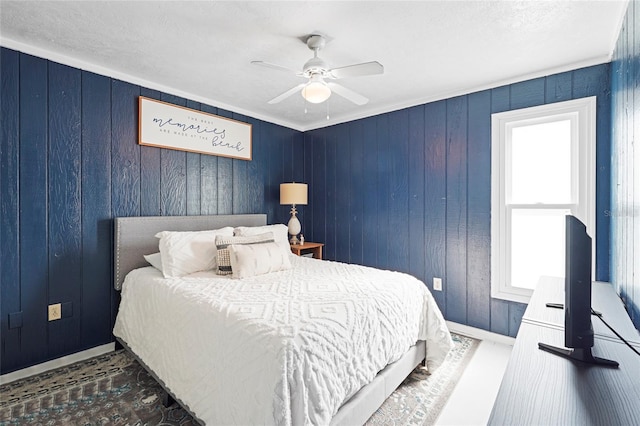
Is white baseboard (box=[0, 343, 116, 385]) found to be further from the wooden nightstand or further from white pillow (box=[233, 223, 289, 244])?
the wooden nightstand

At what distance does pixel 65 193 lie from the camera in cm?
238

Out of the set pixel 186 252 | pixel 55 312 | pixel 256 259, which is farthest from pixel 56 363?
pixel 256 259

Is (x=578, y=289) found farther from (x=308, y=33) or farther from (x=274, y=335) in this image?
(x=308, y=33)

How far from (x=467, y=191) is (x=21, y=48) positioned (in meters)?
3.75

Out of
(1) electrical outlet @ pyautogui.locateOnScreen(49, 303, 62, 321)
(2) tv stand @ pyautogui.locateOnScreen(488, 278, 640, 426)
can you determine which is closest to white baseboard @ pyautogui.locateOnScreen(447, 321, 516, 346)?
(2) tv stand @ pyautogui.locateOnScreen(488, 278, 640, 426)

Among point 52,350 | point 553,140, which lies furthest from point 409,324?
point 52,350

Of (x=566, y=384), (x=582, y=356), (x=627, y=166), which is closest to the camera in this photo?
(x=566, y=384)

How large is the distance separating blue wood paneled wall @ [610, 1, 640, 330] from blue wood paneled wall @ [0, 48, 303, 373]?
10.9 ft

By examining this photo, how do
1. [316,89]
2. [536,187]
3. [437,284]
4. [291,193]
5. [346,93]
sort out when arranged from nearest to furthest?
[316,89]
[346,93]
[536,187]
[437,284]
[291,193]

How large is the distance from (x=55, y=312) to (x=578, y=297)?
3226 millimetres

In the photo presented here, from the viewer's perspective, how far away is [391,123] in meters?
3.48

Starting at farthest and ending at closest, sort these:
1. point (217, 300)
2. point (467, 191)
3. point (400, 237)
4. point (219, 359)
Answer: point (400, 237), point (467, 191), point (217, 300), point (219, 359)

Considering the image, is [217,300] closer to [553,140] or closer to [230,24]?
[230,24]

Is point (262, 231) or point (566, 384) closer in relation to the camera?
point (566, 384)
